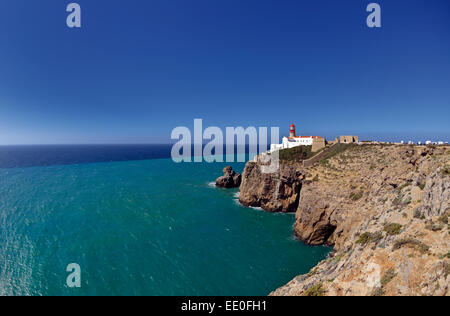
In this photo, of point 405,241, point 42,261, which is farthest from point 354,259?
point 42,261

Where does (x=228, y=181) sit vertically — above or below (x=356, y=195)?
below

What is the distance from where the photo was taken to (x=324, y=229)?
1373 inches

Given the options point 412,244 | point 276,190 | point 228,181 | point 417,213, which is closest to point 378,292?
point 412,244

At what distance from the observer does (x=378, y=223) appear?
17.6m

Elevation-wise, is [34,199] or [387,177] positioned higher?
[387,177]

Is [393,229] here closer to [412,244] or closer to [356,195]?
[412,244]

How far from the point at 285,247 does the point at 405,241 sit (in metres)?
23.1

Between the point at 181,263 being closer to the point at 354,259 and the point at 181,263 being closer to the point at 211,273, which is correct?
the point at 211,273

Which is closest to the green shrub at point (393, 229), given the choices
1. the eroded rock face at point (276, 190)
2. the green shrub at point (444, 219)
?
the green shrub at point (444, 219)

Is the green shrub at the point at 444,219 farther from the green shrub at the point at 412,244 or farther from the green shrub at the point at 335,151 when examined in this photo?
the green shrub at the point at 335,151

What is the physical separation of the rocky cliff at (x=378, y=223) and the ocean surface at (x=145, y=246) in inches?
300

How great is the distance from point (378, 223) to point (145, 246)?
3236 centimetres

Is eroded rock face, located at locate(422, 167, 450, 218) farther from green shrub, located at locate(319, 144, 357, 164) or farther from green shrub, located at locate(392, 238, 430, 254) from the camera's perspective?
green shrub, located at locate(319, 144, 357, 164)
